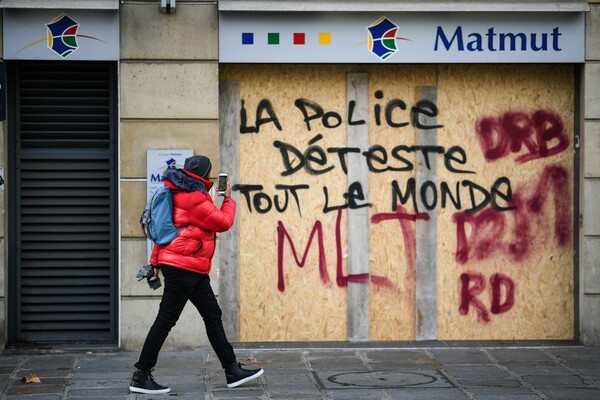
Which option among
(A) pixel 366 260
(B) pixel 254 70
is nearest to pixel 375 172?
(A) pixel 366 260

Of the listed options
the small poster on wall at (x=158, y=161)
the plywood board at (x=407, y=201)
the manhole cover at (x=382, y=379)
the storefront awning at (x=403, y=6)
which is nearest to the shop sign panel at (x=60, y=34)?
the small poster on wall at (x=158, y=161)

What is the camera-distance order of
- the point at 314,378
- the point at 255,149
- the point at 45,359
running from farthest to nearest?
the point at 255,149, the point at 45,359, the point at 314,378

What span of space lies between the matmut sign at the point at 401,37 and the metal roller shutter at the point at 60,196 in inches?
54.2

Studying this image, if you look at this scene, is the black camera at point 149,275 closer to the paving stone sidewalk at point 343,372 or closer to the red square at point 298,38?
the paving stone sidewalk at point 343,372

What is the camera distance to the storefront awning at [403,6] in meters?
10.1

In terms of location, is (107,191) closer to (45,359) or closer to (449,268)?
(45,359)

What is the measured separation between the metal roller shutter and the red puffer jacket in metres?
2.21

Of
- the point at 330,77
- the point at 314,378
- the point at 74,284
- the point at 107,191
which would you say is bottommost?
the point at 314,378

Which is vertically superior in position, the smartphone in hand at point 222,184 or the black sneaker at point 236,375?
the smartphone in hand at point 222,184

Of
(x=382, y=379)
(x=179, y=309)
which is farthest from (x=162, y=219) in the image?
(x=382, y=379)

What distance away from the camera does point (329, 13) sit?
1022 cm

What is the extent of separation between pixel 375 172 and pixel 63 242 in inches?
120

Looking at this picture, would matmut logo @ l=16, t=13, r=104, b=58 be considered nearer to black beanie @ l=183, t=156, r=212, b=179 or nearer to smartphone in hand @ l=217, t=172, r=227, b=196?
black beanie @ l=183, t=156, r=212, b=179

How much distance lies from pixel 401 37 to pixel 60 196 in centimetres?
354
